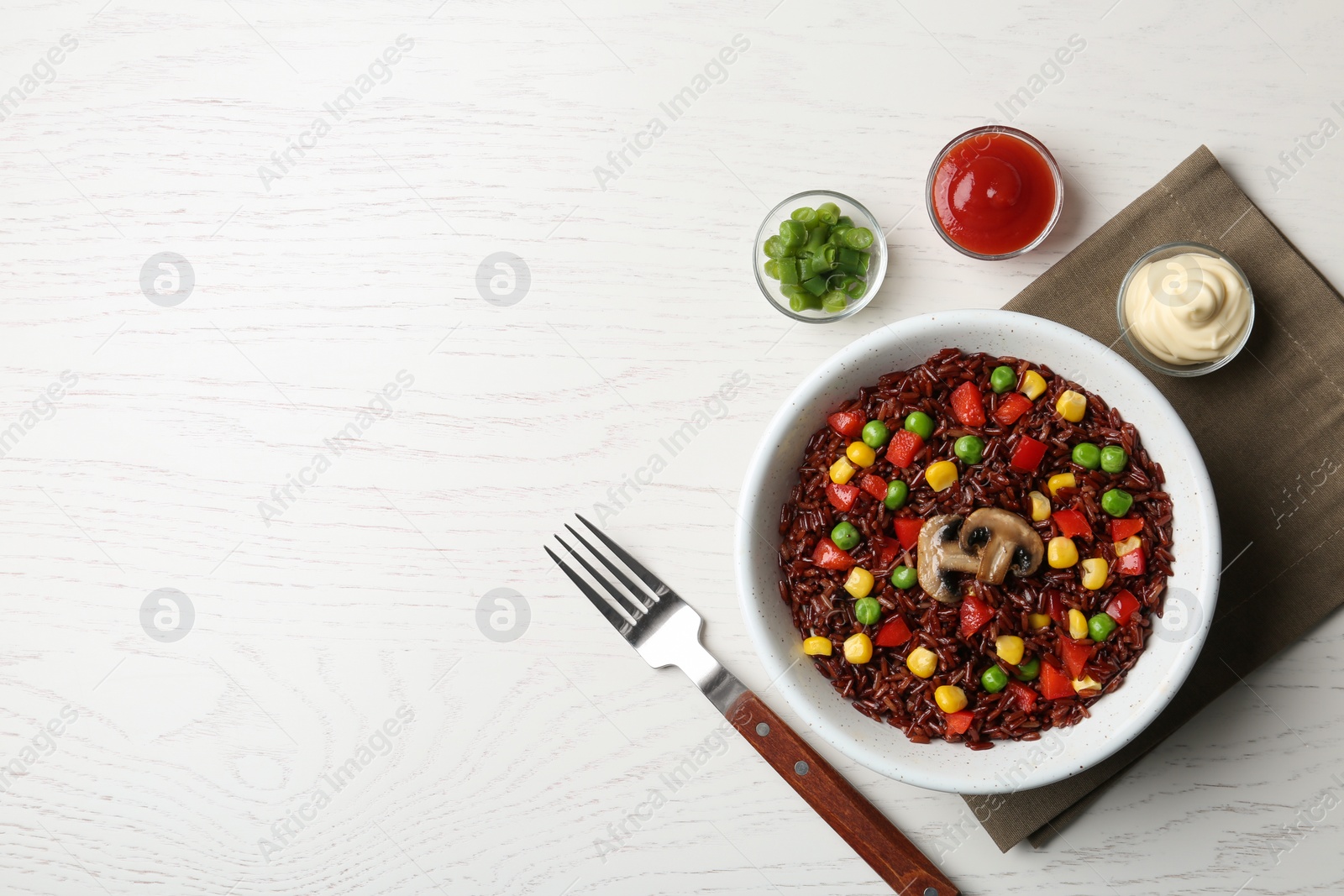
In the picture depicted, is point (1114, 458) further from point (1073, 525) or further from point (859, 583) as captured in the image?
point (859, 583)

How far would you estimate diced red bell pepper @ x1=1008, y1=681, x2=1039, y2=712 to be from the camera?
2.98 meters

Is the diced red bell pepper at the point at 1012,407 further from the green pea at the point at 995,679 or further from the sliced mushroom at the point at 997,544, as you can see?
the green pea at the point at 995,679

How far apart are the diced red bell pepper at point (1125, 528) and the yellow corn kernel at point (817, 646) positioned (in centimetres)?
106

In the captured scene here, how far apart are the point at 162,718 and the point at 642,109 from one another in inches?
140

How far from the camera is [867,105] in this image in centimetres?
368

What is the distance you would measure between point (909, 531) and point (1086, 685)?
0.77m

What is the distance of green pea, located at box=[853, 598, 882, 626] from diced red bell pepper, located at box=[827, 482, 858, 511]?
34cm

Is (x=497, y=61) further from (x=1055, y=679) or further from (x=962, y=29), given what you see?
(x=1055, y=679)

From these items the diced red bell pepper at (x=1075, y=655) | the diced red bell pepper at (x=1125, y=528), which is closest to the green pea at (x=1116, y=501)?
the diced red bell pepper at (x=1125, y=528)

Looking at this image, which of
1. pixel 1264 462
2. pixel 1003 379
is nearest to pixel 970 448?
pixel 1003 379

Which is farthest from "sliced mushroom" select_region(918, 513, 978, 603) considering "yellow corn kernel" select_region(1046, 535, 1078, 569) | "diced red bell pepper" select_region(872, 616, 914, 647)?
"yellow corn kernel" select_region(1046, 535, 1078, 569)

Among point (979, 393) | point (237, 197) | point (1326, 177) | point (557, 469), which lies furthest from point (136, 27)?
point (1326, 177)

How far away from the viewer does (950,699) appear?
2971 millimetres

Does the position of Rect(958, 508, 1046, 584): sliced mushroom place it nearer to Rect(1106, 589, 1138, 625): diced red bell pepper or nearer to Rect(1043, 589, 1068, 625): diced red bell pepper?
Rect(1043, 589, 1068, 625): diced red bell pepper
